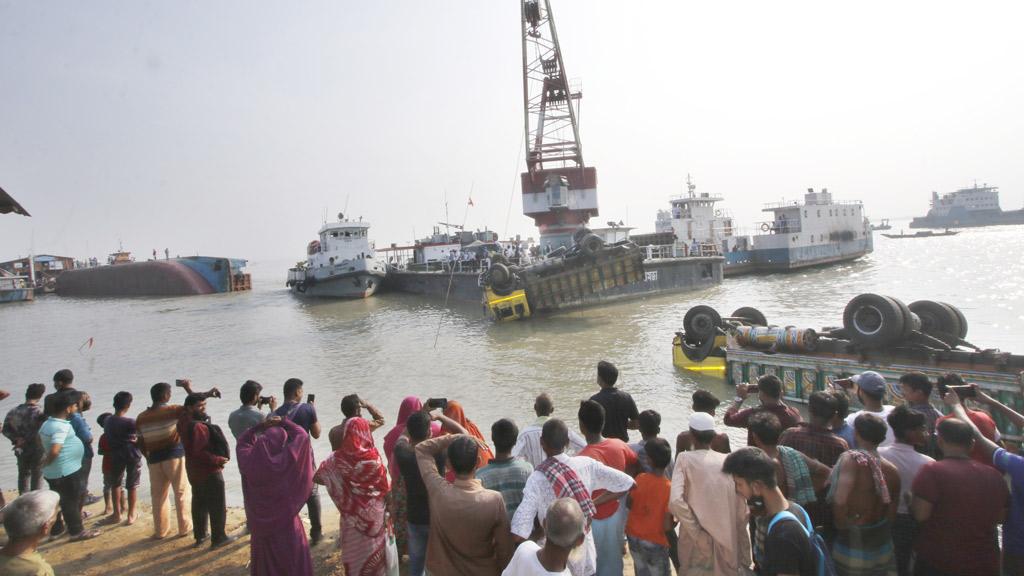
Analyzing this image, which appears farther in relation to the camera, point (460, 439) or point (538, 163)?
point (538, 163)

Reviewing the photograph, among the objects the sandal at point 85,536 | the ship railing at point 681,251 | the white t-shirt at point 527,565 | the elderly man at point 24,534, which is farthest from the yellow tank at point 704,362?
the ship railing at point 681,251

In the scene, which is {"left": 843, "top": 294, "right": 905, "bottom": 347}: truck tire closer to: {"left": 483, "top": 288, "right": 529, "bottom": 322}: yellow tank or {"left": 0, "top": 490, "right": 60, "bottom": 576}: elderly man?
{"left": 0, "top": 490, "right": 60, "bottom": 576}: elderly man

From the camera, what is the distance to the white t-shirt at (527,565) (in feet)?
7.06

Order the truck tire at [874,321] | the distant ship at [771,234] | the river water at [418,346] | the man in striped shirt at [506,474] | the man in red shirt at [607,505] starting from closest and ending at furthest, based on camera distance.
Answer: the man in striped shirt at [506,474] → the man in red shirt at [607,505] → the truck tire at [874,321] → the river water at [418,346] → the distant ship at [771,234]

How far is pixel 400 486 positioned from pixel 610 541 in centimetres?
143

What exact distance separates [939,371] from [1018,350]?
910 centimetres

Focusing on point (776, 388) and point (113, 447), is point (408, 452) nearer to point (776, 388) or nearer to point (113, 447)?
point (776, 388)

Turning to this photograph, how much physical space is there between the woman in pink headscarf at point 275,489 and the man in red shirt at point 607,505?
1.75 m

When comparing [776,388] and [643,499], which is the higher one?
[776,388]

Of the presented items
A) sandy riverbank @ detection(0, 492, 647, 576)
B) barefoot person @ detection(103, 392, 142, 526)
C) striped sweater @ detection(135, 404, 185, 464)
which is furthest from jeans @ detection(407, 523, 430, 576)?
barefoot person @ detection(103, 392, 142, 526)

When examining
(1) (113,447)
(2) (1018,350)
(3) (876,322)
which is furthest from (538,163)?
(1) (113,447)

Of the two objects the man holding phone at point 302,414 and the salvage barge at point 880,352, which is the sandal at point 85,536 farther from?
the salvage barge at point 880,352

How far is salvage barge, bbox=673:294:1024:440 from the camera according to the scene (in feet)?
20.5

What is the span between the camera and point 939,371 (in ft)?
21.9
